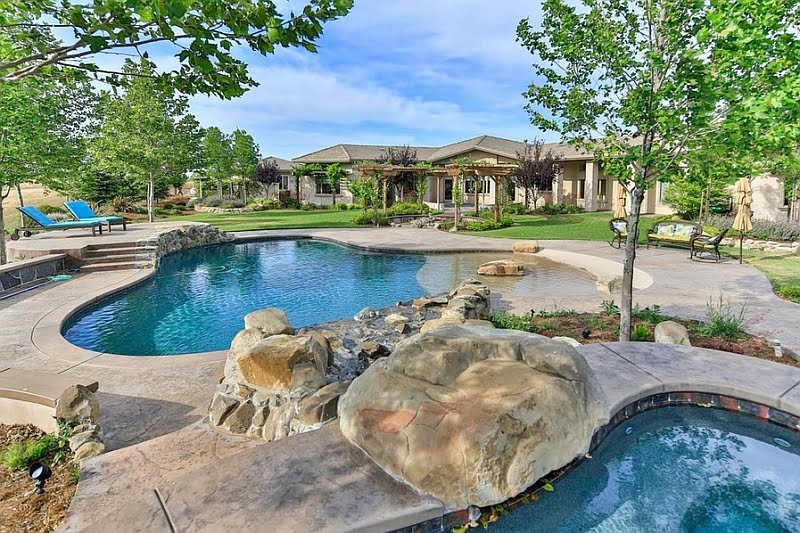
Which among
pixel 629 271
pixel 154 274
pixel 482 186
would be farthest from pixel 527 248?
pixel 482 186

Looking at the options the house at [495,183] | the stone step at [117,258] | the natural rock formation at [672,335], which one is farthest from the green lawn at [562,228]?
the stone step at [117,258]

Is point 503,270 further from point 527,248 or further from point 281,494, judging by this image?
point 281,494

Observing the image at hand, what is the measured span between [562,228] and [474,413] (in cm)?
2005

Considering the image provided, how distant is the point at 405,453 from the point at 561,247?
1423 cm

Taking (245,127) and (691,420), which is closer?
(691,420)

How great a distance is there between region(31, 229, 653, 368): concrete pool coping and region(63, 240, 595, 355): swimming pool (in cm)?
23

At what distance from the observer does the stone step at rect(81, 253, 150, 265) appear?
12573 millimetres

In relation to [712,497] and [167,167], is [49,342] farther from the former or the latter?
[167,167]

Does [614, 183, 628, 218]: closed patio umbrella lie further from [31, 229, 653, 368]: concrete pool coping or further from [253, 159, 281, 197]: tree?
[253, 159, 281, 197]: tree

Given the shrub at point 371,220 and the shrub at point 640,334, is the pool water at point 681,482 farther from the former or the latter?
the shrub at point 371,220

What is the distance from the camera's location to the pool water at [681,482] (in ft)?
10.0

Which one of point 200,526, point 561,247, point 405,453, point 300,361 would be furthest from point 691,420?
point 561,247

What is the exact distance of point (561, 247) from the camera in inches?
628

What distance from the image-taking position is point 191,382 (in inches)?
210
